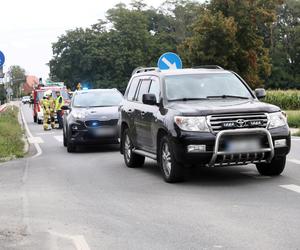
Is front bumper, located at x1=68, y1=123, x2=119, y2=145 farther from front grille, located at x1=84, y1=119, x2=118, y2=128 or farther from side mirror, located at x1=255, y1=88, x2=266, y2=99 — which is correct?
side mirror, located at x1=255, y1=88, x2=266, y2=99

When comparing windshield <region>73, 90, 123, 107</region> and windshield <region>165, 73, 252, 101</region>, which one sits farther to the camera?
windshield <region>73, 90, 123, 107</region>

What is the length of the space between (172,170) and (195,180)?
660 millimetres

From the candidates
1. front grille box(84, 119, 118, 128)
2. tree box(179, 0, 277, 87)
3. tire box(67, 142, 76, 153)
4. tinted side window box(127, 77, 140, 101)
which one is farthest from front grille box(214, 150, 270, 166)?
tree box(179, 0, 277, 87)

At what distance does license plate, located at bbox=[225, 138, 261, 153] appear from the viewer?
880cm

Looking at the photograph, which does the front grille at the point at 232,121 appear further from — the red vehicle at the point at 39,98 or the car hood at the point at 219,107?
the red vehicle at the point at 39,98

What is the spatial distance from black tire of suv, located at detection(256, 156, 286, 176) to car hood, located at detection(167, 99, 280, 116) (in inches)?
35.9

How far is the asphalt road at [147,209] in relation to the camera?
5.99 meters

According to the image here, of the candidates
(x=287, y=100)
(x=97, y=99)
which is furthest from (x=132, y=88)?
(x=287, y=100)

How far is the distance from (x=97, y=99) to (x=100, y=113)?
4.04 feet

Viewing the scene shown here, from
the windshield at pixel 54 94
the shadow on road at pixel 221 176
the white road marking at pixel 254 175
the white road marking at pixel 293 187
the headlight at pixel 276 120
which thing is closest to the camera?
the white road marking at pixel 293 187

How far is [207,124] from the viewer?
348 inches

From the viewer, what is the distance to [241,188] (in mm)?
8812

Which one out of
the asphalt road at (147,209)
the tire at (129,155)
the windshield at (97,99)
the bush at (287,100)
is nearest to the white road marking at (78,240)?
the asphalt road at (147,209)

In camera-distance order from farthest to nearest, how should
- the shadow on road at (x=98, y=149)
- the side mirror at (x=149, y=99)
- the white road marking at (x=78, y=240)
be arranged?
the shadow on road at (x=98, y=149) → the side mirror at (x=149, y=99) → the white road marking at (x=78, y=240)
